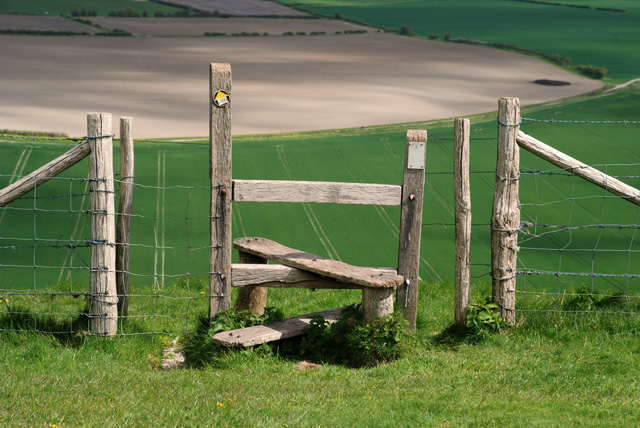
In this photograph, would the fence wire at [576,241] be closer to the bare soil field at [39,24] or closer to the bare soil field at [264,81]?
the bare soil field at [264,81]

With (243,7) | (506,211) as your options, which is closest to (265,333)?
(506,211)

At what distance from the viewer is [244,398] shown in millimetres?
5609

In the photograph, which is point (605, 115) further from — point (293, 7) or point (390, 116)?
point (293, 7)

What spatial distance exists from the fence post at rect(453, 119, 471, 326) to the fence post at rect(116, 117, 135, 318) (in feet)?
11.0

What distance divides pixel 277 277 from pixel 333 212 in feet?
39.3

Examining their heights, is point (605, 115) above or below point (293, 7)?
below

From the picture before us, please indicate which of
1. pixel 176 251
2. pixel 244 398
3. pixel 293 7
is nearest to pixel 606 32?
pixel 293 7

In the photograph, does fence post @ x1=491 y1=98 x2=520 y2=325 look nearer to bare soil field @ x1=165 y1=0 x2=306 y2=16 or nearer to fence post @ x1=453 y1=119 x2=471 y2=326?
fence post @ x1=453 y1=119 x2=471 y2=326

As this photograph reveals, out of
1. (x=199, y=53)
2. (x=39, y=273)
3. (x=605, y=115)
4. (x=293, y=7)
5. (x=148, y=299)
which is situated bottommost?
(x=39, y=273)

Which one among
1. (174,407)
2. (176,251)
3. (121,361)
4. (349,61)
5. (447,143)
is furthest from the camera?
(349,61)

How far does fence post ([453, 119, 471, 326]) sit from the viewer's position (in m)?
7.37

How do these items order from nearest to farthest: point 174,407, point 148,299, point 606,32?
1. point 174,407
2. point 148,299
3. point 606,32

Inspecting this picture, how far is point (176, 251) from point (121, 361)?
934 centimetres

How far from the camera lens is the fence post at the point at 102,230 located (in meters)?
7.06
